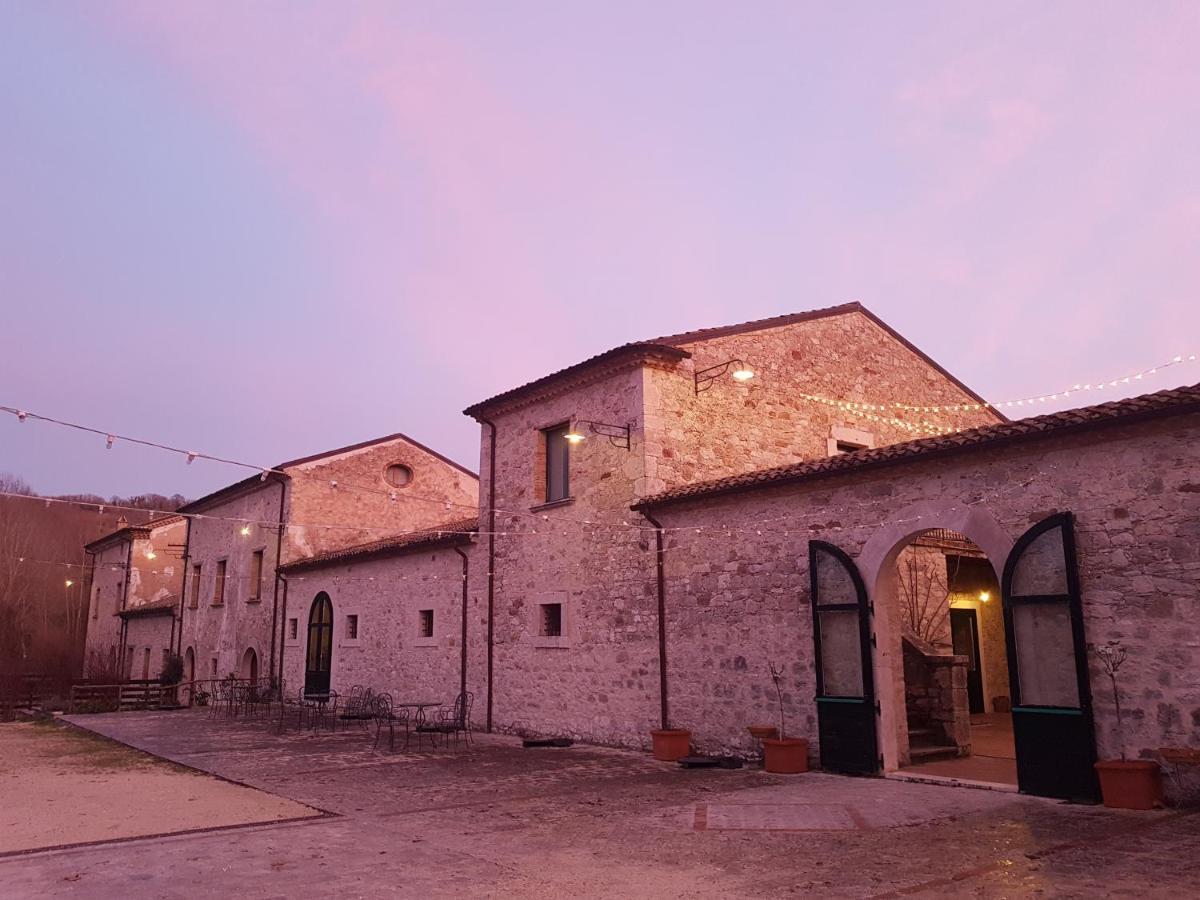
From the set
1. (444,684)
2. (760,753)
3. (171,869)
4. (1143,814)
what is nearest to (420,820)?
(171,869)

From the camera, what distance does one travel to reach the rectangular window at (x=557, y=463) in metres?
13.3

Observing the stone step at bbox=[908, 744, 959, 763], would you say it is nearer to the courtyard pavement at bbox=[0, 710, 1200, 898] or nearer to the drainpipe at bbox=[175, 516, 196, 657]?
the courtyard pavement at bbox=[0, 710, 1200, 898]

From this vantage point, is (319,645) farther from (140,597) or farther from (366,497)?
(140,597)

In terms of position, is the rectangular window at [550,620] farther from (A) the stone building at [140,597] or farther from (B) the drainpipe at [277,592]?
(A) the stone building at [140,597]

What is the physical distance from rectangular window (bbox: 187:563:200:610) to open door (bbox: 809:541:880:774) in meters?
22.0

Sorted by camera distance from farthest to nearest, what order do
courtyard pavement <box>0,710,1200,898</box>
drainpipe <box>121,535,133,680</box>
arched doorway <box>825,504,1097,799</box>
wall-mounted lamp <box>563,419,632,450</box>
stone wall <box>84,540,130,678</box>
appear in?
stone wall <box>84,540,130,678</box> → drainpipe <box>121,535,133,680</box> → wall-mounted lamp <box>563,419,632,450</box> → arched doorway <box>825,504,1097,799</box> → courtyard pavement <box>0,710,1200,898</box>

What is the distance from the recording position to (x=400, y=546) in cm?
1598

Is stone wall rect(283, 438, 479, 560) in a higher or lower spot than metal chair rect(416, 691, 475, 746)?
higher

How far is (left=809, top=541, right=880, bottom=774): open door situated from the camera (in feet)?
28.4

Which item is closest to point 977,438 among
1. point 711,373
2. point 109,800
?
point 711,373

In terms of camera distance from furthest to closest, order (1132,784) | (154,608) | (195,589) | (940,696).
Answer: (154,608)
(195,589)
(940,696)
(1132,784)

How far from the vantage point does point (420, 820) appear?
6828 millimetres

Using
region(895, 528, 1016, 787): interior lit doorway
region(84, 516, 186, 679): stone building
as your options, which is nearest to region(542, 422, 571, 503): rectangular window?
region(895, 528, 1016, 787): interior lit doorway

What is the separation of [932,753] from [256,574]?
18226mm
